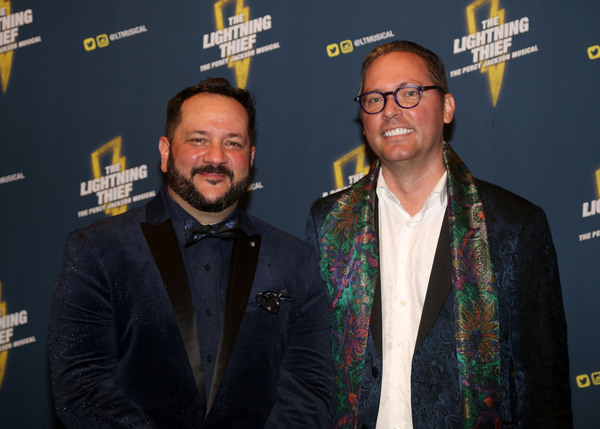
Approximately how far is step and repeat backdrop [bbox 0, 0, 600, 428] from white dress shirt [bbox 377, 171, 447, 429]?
1.27 m

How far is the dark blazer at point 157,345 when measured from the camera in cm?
192

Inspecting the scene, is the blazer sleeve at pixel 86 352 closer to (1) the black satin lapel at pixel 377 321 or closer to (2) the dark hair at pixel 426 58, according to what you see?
(1) the black satin lapel at pixel 377 321

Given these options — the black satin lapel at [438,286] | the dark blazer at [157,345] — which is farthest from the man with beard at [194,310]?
the black satin lapel at [438,286]

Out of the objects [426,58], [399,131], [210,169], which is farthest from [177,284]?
[426,58]

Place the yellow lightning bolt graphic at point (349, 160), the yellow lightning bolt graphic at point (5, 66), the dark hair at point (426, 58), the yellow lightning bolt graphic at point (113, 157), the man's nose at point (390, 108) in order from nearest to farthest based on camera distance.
Answer: the man's nose at point (390, 108) < the dark hair at point (426, 58) < the yellow lightning bolt graphic at point (349, 160) < the yellow lightning bolt graphic at point (113, 157) < the yellow lightning bolt graphic at point (5, 66)

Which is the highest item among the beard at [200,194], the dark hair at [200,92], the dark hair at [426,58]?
the dark hair at [426,58]

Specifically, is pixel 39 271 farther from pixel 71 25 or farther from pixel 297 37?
pixel 297 37

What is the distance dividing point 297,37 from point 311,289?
206 cm

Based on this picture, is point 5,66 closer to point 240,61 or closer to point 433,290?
point 240,61

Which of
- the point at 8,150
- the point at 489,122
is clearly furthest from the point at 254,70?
the point at 8,150

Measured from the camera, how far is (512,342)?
2203 mm

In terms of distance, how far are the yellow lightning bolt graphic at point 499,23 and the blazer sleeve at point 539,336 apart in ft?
5.00

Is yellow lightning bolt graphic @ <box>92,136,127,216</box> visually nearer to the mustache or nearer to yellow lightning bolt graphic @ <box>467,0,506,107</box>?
the mustache

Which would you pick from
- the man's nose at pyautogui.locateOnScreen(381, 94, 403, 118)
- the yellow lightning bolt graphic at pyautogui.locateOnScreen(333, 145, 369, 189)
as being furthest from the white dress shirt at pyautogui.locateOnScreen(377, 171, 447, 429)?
the yellow lightning bolt graphic at pyautogui.locateOnScreen(333, 145, 369, 189)
